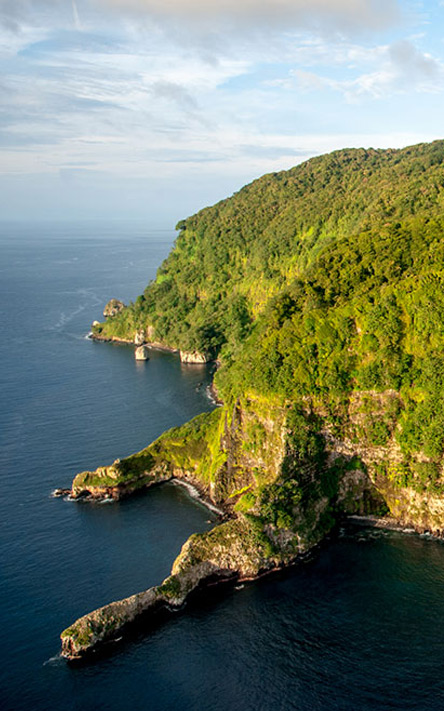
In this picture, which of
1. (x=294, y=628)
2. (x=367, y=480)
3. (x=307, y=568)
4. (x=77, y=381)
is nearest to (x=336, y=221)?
(x=77, y=381)

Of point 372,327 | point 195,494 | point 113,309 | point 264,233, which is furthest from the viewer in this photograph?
point 113,309

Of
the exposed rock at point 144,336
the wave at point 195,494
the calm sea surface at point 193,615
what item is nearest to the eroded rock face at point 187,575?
the calm sea surface at point 193,615

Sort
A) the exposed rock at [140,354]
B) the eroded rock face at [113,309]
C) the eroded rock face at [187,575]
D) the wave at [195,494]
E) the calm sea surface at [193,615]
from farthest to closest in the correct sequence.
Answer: the eroded rock face at [113,309]
the exposed rock at [140,354]
the wave at [195,494]
the eroded rock face at [187,575]
the calm sea surface at [193,615]

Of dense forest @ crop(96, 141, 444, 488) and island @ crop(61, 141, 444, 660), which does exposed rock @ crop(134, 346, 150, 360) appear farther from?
island @ crop(61, 141, 444, 660)

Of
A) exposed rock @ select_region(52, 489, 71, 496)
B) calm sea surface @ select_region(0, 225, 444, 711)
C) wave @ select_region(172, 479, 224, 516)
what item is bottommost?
calm sea surface @ select_region(0, 225, 444, 711)

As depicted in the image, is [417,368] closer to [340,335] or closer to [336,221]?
[340,335]

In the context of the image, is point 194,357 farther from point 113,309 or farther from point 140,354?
point 113,309

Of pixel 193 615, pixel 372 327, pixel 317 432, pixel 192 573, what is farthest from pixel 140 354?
pixel 193 615

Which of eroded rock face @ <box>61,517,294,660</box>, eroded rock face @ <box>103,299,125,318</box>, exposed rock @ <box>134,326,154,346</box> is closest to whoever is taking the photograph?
eroded rock face @ <box>61,517,294,660</box>

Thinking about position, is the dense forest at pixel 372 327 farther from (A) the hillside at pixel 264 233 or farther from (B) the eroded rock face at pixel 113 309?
(B) the eroded rock face at pixel 113 309

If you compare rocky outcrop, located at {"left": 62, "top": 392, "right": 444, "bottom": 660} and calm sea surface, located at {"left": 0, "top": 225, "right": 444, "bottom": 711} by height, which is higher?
rocky outcrop, located at {"left": 62, "top": 392, "right": 444, "bottom": 660}

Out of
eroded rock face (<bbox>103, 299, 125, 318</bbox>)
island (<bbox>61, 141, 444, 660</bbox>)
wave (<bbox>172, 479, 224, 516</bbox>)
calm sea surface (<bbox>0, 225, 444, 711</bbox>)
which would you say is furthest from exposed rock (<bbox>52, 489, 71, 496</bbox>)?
eroded rock face (<bbox>103, 299, 125, 318</bbox>)
